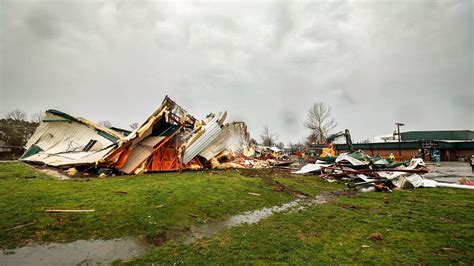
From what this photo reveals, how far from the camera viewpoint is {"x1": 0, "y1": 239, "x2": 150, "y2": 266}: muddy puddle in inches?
147

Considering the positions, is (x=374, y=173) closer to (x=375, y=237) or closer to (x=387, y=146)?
(x=375, y=237)

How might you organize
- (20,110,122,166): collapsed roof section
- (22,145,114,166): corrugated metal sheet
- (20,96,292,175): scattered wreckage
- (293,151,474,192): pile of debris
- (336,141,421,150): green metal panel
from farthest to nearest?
(336,141,421,150): green metal panel → (20,110,122,166): collapsed roof section → (20,96,292,175): scattered wreckage → (22,145,114,166): corrugated metal sheet → (293,151,474,192): pile of debris

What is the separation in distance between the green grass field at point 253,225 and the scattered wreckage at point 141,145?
542 centimetres

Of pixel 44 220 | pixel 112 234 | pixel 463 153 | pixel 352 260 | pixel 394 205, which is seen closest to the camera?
pixel 352 260

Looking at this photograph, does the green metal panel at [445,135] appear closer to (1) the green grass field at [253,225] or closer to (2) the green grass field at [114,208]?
(1) the green grass field at [253,225]

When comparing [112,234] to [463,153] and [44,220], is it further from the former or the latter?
[463,153]

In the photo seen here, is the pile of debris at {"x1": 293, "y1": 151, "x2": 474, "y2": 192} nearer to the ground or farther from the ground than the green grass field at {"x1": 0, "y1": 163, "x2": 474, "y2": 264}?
farther from the ground

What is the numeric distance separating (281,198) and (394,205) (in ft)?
12.6

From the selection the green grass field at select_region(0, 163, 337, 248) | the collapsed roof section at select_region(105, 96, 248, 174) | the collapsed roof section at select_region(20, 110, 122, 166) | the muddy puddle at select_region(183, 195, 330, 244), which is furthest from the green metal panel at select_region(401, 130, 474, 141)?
the collapsed roof section at select_region(20, 110, 122, 166)

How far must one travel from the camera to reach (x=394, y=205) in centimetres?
800

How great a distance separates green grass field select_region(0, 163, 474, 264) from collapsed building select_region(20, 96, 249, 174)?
18.2ft

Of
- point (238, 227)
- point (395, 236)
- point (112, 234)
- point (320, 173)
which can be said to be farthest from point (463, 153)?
point (112, 234)

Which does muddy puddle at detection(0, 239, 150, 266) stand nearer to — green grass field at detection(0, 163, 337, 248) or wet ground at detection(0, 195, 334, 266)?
wet ground at detection(0, 195, 334, 266)

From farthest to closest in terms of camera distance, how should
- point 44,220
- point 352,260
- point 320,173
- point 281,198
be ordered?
point 320,173 < point 281,198 < point 44,220 < point 352,260
